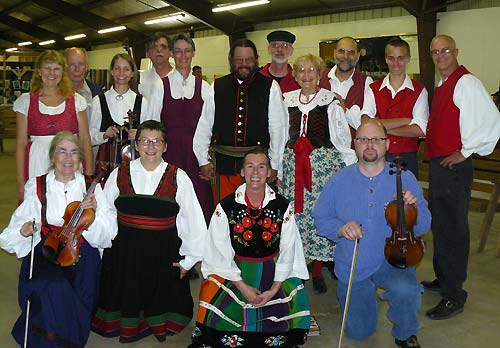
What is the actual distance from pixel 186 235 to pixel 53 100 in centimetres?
132

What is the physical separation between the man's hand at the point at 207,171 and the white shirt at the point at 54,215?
89 centimetres

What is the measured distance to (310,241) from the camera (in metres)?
3.46

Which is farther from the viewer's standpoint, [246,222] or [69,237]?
[246,222]

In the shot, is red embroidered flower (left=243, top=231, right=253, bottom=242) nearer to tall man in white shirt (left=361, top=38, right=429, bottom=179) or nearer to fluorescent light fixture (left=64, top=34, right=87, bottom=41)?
tall man in white shirt (left=361, top=38, right=429, bottom=179)

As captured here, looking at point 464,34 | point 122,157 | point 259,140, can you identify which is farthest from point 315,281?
point 464,34

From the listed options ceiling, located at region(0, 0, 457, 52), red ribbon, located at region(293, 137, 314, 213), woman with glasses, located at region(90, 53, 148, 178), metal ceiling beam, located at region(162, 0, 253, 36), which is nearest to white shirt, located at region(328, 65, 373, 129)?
red ribbon, located at region(293, 137, 314, 213)

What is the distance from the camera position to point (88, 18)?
1509 centimetres

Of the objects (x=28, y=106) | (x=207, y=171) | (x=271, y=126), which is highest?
(x=28, y=106)

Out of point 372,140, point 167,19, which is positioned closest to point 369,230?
point 372,140

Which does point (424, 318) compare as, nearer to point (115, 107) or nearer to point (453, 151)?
point (453, 151)

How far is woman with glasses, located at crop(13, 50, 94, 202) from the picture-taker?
3264mm

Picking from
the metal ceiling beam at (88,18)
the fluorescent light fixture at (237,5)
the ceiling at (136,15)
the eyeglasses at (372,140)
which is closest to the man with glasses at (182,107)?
the eyeglasses at (372,140)

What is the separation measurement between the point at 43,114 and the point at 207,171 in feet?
3.60

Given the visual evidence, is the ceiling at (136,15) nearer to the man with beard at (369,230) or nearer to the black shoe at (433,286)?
the black shoe at (433,286)
